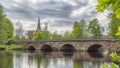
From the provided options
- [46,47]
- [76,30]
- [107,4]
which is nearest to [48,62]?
[107,4]

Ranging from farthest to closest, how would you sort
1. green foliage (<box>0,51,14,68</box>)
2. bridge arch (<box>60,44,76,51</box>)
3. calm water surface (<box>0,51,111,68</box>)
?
bridge arch (<box>60,44,76,51</box>)
calm water surface (<box>0,51,111,68</box>)
green foliage (<box>0,51,14,68</box>)

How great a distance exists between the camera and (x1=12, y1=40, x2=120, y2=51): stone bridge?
64625 millimetres

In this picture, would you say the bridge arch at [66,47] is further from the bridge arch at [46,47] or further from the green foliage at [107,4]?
the green foliage at [107,4]


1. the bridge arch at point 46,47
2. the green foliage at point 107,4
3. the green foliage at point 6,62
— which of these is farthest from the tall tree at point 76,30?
the green foliage at point 107,4

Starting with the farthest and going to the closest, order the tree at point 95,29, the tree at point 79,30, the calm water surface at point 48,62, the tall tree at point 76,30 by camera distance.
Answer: the tree at point 79,30
the tall tree at point 76,30
the tree at point 95,29
the calm water surface at point 48,62

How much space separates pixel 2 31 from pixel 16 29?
55626mm

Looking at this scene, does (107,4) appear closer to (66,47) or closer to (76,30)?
(66,47)

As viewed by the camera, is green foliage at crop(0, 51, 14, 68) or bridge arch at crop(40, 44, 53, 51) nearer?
green foliage at crop(0, 51, 14, 68)

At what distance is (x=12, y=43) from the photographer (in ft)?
265

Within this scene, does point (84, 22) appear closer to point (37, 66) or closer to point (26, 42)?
point (26, 42)

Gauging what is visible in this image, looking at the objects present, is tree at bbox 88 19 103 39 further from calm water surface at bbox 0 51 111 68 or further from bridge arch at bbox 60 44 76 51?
calm water surface at bbox 0 51 111 68

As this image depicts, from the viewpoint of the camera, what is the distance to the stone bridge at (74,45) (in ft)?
212

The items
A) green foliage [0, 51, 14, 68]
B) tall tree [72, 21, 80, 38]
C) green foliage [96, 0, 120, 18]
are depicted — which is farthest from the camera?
tall tree [72, 21, 80, 38]

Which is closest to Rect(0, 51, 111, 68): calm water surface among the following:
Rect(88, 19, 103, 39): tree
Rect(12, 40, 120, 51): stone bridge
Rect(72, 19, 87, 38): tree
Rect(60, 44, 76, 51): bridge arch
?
Rect(12, 40, 120, 51): stone bridge
